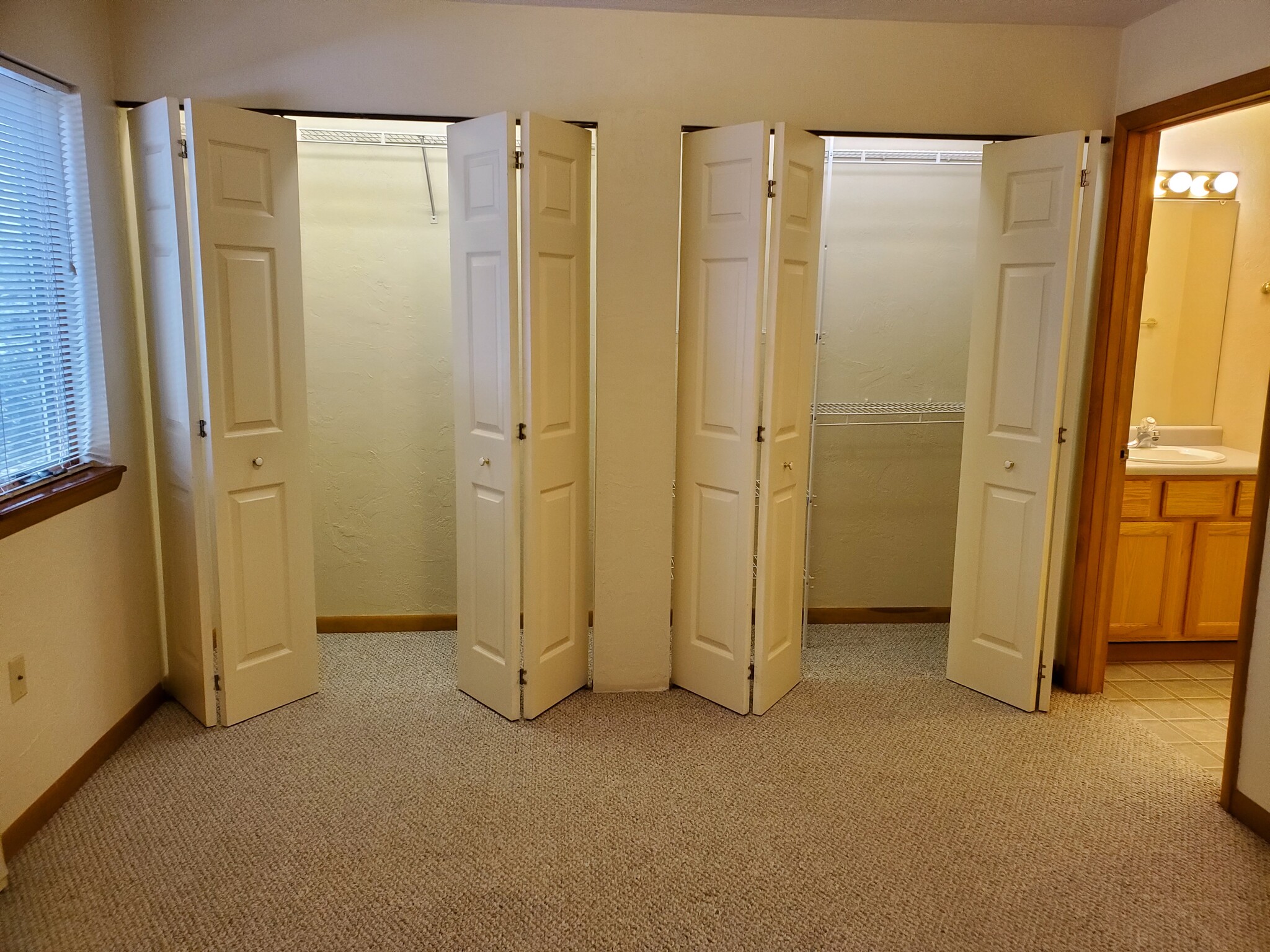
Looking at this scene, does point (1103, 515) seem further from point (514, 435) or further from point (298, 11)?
point (298, 11)

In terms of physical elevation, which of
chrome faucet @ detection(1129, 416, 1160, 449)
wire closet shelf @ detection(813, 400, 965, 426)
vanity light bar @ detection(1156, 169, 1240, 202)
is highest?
vanity light bar @ detection(1156, 169, 1240, 202)

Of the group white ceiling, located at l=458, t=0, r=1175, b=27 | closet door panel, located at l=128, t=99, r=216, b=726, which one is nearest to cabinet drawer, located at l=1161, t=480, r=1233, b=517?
white ceiling, located at l=458, t=0, r=1175, b=27

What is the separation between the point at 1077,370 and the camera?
10.2 ft

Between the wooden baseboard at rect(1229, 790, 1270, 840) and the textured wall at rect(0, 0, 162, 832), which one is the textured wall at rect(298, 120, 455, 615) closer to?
the textured wall at rect(0, 0, 162, 832)

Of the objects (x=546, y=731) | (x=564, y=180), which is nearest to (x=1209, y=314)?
(x=564, y=180)

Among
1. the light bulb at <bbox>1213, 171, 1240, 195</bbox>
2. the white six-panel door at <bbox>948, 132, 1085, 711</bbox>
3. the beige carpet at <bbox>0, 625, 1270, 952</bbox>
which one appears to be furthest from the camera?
the light bulb at <bbox>1213, 171, 1240, 195</bbox>

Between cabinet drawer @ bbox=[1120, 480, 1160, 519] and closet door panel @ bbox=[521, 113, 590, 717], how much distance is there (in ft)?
7.29

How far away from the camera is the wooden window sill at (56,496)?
2.34m

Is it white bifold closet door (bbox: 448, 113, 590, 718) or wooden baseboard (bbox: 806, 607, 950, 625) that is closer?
white bifold closet door (bbox: 448, 113, 590, 718)

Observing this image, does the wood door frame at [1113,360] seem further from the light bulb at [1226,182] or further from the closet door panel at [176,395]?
the closet door panel at [176,395]

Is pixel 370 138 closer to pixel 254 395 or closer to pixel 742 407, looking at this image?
pixel 254 395

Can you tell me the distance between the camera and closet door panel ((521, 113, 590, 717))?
114 inches

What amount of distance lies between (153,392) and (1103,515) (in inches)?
→ 135

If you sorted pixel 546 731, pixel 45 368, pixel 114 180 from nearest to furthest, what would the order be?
1. pixel 45 368
2. pixel 114 180
3. pixel 546 731
